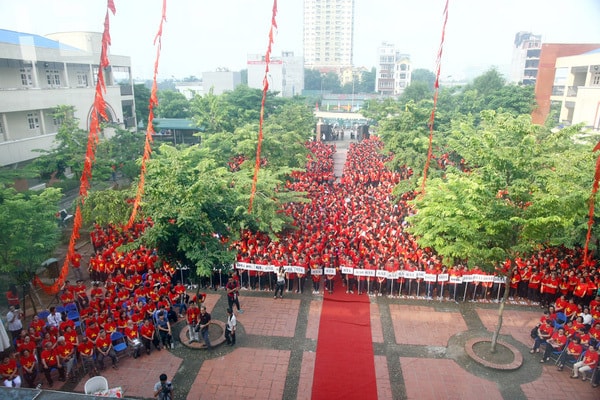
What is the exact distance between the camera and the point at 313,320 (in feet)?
39.7

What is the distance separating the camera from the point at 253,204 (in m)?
14.9

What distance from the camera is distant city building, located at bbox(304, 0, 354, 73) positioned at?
128 metres

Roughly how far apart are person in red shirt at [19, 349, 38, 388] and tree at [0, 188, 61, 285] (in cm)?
265

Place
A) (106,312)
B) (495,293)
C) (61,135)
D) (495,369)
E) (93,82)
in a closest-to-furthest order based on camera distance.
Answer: (495,369)
(106,312)
(495,293)
(61,135)
(93,82)

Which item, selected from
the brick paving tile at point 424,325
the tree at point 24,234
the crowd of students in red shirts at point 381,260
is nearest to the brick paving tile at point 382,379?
the brick paving tile at point 424,325

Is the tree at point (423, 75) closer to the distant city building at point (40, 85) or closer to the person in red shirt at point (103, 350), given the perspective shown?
the distant city building at point (40, 85)

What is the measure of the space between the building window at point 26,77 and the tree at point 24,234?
50.6 ft

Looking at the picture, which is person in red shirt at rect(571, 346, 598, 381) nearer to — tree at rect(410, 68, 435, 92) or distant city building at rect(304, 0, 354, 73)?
tree at rect(410, 68, 435, 92)

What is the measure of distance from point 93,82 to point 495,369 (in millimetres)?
30444

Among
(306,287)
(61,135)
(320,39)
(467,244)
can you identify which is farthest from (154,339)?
(320,39)

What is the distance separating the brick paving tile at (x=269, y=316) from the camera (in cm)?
1159

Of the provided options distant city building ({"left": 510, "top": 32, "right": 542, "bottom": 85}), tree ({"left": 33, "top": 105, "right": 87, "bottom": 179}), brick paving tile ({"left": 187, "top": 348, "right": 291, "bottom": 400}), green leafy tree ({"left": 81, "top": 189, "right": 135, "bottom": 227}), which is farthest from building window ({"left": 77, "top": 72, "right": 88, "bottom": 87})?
distant city building ({"left": 510, "top": 32, "right": 542, "bottom": 85})

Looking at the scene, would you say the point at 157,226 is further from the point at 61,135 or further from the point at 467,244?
the point at 61,135

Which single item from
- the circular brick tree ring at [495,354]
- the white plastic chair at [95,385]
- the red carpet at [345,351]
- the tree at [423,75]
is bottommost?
the red carpet at [345,351]
